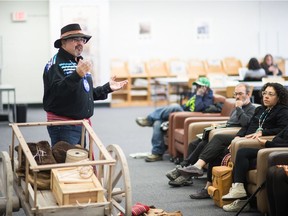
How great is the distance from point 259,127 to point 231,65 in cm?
893

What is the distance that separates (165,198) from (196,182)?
740mm

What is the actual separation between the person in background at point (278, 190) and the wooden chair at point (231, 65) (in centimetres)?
991

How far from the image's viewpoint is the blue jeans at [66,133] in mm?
4926

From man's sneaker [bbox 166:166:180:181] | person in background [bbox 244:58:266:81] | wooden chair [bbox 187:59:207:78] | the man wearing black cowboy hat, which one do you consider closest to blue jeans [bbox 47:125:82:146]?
the man wearing black cowboy hat

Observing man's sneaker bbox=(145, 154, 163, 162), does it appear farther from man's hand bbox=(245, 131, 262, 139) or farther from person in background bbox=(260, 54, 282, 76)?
person in background bbox=(260, 54, 282, 76)

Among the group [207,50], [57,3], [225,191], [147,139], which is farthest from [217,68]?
[225,191]

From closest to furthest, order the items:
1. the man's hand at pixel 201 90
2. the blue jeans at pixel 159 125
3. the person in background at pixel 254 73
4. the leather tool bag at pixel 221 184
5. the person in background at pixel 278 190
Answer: the person in background at pixel 278 190 → the leather tool bag at pixel 221 184 → the man's hand at pixel 201 90 → the blue jeans at pixel 159 125 → the person in background at pixel 254 73

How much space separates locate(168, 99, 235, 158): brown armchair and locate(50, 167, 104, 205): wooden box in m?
3.30

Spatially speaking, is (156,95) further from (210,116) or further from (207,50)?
(210,116)

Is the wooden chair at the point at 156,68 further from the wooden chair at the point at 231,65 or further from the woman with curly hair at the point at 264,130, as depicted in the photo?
the woman with curly hair at the point at 264,130

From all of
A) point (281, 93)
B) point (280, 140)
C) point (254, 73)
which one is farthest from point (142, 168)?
point (254, 73)

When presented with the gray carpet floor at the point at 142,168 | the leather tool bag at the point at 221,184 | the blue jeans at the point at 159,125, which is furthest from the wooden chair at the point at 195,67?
the leather tool bag at the point at 221,184

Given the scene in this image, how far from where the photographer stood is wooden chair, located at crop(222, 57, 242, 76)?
1474 cm

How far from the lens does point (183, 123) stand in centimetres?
769
